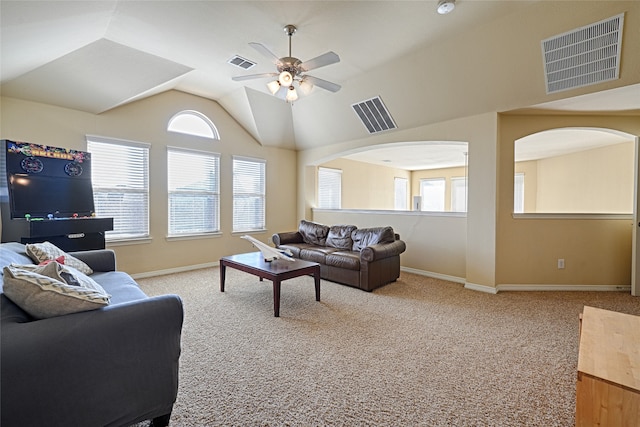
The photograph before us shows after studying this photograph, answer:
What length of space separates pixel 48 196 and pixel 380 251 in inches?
172

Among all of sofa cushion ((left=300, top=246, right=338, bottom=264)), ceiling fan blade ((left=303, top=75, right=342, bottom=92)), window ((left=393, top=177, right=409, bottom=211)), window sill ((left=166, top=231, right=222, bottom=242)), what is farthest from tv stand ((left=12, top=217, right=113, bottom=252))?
window ((left=393, top=177, right=409, bottom=211))

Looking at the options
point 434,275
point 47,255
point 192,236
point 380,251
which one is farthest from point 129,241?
point 434,275

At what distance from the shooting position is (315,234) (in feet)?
18.3

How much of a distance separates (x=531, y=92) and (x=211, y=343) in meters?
4.64

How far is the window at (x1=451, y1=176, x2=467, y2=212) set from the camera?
972 centimetres

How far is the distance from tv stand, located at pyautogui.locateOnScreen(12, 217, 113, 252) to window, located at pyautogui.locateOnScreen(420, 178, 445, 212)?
9.38m

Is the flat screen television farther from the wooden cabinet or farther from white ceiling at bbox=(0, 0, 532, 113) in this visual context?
the wooden cabinet

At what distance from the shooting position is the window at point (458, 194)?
31.9 feet

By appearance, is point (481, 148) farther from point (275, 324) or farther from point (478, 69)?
point (275, 324)

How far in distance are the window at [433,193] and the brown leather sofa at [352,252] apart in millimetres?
6167

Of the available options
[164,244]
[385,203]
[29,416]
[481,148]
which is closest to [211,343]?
[29,416]

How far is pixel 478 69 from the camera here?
12.1 ft

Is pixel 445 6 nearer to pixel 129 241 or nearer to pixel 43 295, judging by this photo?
pixel 43 295

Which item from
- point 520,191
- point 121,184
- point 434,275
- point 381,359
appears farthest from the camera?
point 520,191
